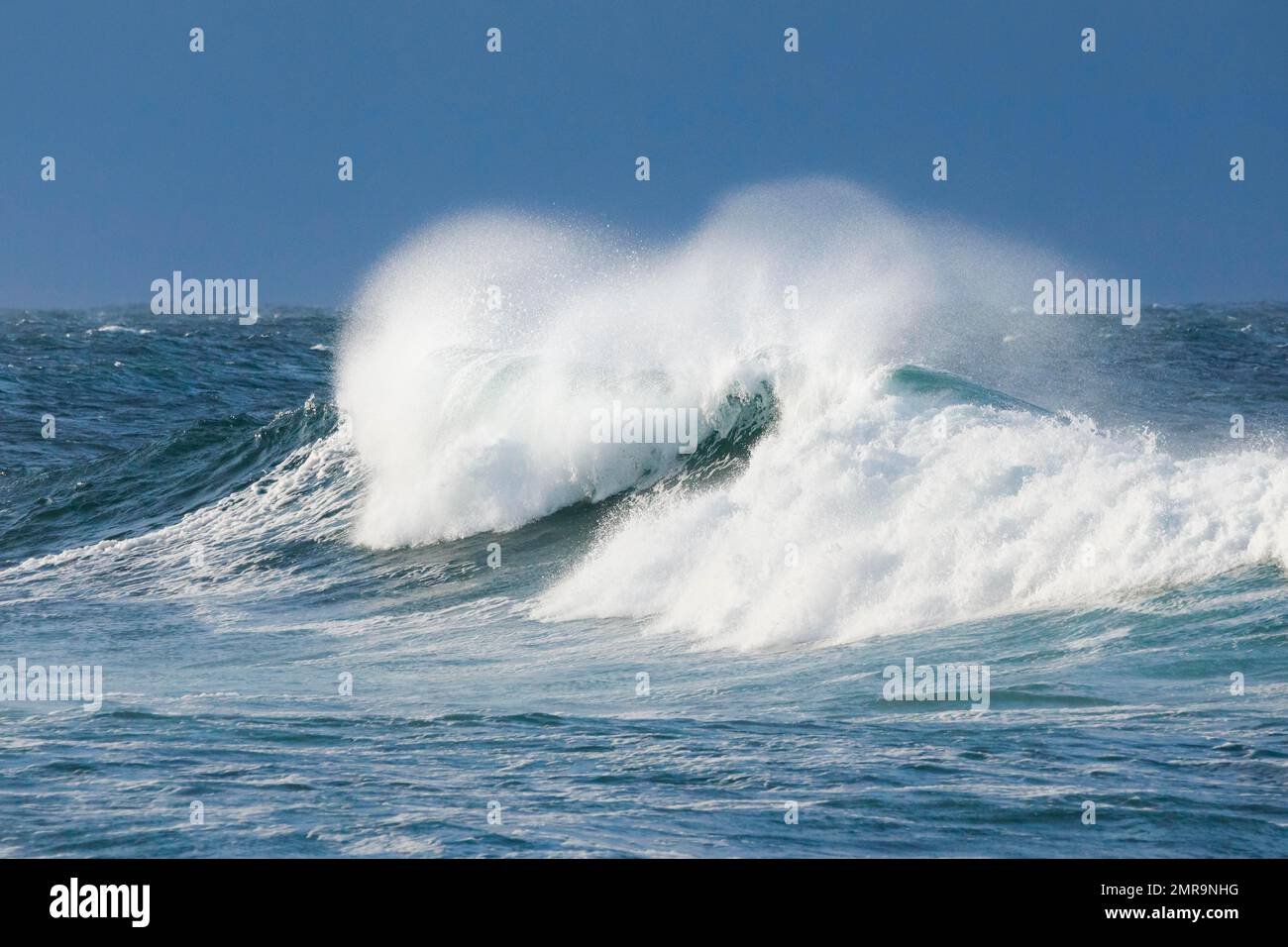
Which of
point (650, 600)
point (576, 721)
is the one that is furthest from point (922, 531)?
point (576, 721)

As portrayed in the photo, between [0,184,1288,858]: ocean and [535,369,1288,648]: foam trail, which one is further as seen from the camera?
[535,369,1288,648]: foam trail

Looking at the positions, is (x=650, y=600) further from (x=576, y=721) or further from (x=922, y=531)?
(x=576, y=721)

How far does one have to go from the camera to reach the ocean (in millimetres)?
8250

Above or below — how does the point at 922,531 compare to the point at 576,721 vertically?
above

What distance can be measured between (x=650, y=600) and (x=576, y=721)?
5046mm

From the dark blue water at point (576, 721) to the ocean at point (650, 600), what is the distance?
0.04 metres

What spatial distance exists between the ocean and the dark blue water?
43 mm

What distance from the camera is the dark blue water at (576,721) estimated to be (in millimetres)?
7836

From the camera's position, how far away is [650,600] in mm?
15805

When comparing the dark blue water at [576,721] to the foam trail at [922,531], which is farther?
the foam trail at [922,531]

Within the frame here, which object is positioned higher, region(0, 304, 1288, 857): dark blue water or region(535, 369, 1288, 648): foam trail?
region(535, 369, 1288, 648): foam trail
